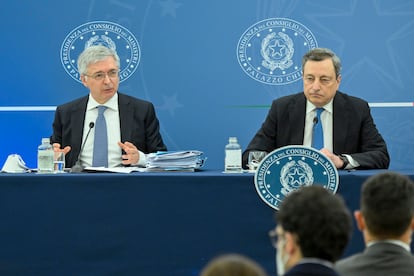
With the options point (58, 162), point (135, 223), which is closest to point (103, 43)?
point (58, 162)

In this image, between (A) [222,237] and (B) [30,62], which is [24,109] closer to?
(B) [30,62]

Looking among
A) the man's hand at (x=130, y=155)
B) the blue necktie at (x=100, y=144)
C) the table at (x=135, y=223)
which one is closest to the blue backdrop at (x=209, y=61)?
the blue necktie at (x=100, y=144)

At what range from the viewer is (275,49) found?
5.24 m

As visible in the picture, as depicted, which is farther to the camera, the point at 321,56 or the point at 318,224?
the point at 321,56

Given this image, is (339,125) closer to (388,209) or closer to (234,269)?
(388,209)

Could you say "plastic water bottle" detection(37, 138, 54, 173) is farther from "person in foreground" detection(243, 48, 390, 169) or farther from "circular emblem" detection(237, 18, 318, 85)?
"circular emblem" detection(237, 18, 318, 85)

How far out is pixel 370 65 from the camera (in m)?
5.23

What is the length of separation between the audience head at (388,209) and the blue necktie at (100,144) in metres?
2.34

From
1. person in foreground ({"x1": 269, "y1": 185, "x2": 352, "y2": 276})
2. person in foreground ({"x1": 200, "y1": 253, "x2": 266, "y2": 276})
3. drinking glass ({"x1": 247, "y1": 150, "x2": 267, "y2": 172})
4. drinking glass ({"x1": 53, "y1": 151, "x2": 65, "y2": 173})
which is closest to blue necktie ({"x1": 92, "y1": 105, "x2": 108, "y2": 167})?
drinking glass ({"x1": 53, "y1": 151, "x2": 65, "y2": 173})

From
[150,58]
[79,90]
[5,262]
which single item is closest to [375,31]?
[150,58]

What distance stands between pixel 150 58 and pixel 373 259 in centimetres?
336

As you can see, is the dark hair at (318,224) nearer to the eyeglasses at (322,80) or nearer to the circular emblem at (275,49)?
the eyeglasses at (322,80)

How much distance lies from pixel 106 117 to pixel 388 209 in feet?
8.64

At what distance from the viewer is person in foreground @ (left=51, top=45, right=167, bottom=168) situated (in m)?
4.51
